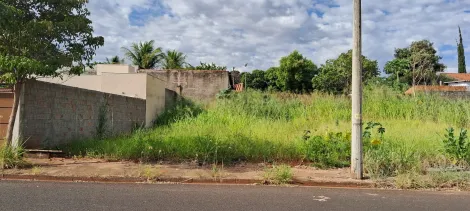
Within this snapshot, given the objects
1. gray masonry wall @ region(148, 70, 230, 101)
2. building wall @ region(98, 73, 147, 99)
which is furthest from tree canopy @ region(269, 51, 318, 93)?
building wall @ region(98, 73, 147, 99)

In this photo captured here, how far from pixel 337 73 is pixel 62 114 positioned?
30595 millimetres

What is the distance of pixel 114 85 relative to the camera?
1784cm

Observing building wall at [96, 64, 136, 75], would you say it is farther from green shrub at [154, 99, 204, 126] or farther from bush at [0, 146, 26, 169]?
bush at [0, 146, 26, 169]

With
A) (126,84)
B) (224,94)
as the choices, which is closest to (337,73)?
(224,94)

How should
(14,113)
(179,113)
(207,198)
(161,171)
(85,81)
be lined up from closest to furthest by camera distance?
1. (207,198)
2. (161,171)
3. (14,113)
4. (179,113)
5. (85,81)

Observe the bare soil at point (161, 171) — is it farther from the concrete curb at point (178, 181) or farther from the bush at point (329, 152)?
the bush at point (329, 152)

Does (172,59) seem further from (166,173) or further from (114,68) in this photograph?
(166,173)

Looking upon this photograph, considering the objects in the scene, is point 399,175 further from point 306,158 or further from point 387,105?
point 387,105

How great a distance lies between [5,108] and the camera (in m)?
9.98

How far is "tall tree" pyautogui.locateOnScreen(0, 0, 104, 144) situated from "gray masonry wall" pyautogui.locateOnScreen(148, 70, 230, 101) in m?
14.2

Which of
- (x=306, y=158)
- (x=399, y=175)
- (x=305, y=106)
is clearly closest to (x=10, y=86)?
(x=306, y=158)

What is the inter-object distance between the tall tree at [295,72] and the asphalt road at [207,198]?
33585mm

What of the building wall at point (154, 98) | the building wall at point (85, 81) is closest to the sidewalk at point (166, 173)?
the building wall at point (154, 98)

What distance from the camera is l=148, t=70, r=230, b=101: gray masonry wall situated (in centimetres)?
2320
